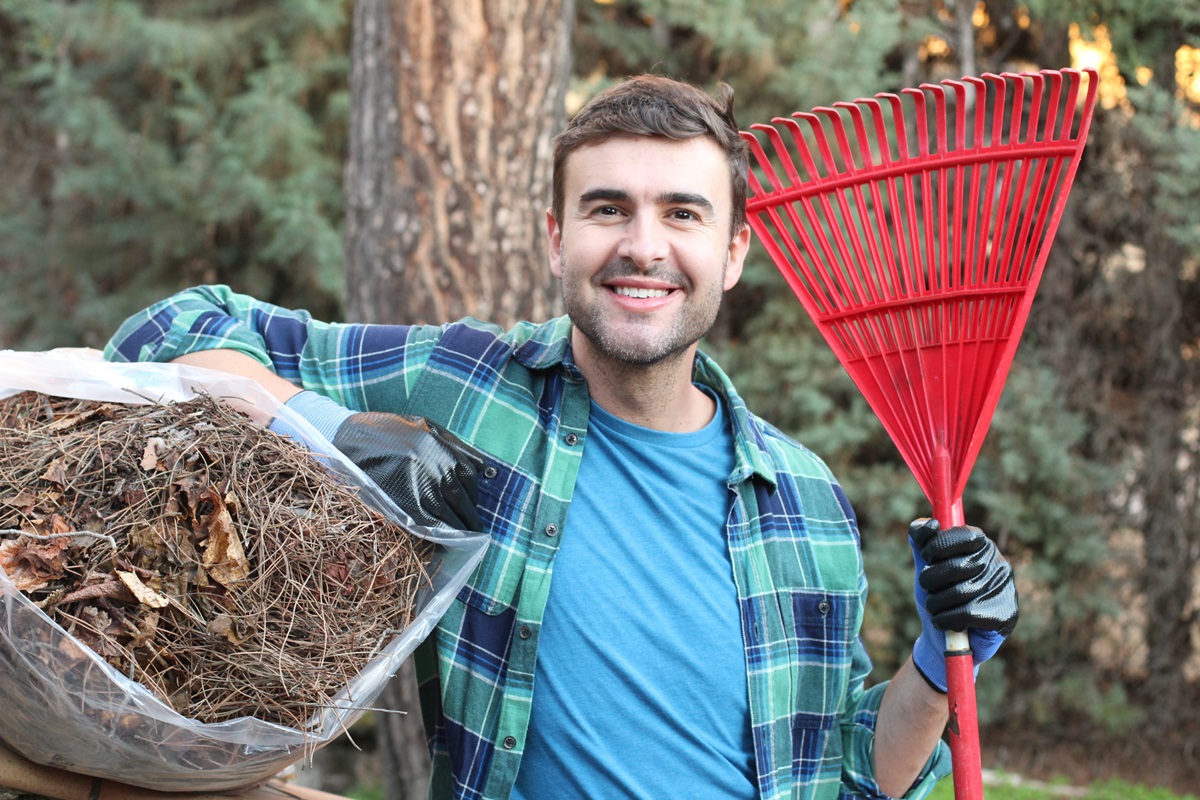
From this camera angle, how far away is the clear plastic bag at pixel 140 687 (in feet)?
3.78

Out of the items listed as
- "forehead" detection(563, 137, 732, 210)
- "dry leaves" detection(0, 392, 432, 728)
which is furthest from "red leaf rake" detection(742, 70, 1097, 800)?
"dry leaves" detection(0, 392, 432, 728)

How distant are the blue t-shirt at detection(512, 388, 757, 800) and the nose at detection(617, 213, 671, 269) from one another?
32 centimetres

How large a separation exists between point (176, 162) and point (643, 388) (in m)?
5.23

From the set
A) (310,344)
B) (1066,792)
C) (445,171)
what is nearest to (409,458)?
(310,344)

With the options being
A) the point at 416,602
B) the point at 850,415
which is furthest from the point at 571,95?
the point at 416,602

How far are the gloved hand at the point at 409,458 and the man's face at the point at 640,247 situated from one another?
1.17 feet

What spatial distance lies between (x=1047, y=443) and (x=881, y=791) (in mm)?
3275

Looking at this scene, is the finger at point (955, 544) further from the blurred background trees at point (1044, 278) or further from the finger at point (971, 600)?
the blurred background trees at point (1044, 278)

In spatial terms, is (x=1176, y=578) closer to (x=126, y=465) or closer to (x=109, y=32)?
(x=126, y=465)

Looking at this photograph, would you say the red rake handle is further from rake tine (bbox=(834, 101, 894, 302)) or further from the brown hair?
the brown hair

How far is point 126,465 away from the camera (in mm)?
1263

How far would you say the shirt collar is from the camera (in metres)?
1.85

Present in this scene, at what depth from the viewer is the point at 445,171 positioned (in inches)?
113

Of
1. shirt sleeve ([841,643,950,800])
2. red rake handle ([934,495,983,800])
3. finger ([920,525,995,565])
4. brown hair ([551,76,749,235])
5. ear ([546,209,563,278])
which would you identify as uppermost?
brown hair ([551,76,749,235])
